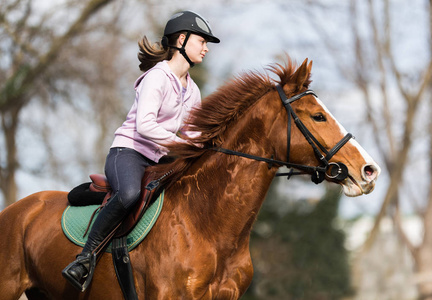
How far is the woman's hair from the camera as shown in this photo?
4844mm

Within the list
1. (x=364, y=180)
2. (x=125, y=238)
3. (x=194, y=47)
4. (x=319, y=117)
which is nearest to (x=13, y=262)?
(x=125, y=238)

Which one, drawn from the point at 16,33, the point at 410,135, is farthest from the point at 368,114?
the point at 16,33

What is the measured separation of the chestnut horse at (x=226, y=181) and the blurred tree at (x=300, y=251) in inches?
385

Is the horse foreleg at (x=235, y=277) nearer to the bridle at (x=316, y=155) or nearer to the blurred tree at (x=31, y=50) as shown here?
the bridle at (x=316, y=155)

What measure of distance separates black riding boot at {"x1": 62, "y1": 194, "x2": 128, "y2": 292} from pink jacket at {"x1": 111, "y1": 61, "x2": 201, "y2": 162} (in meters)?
0.55

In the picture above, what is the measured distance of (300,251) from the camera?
1427 cm

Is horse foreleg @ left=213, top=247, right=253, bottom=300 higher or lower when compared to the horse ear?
lower

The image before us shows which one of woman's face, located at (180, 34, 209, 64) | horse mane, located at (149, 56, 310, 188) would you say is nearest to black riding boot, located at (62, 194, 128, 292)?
horse mane, located at (149, 56, 310, 188)

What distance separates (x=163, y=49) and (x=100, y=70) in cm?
1441

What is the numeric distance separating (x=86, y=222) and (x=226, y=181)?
50.5 inches

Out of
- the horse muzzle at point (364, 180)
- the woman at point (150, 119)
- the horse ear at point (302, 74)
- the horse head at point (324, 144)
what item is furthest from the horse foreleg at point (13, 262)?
the horse muzzle at point (364, 180)

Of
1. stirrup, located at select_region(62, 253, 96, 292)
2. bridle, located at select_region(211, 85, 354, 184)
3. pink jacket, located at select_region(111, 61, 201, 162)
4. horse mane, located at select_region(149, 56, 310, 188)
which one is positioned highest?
pink jacket, located at select_region(111, 61, 201, 162)

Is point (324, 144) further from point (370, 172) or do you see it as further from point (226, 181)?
point (226, 181)

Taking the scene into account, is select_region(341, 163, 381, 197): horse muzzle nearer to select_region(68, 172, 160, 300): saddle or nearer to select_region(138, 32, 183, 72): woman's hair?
select_region(68, 172, 160, 300): saddle
